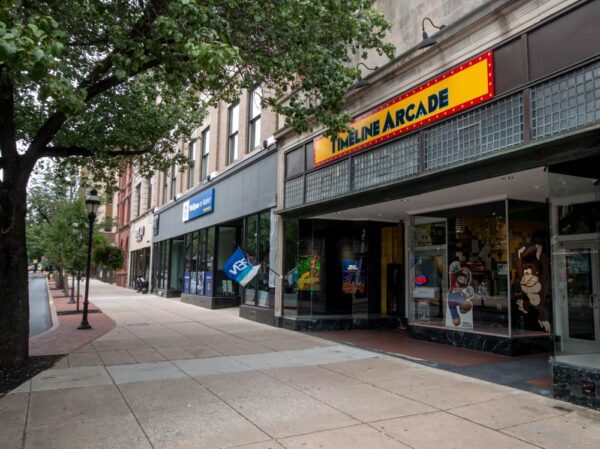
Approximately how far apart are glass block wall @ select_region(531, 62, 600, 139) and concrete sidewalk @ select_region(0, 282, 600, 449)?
12.0 ft

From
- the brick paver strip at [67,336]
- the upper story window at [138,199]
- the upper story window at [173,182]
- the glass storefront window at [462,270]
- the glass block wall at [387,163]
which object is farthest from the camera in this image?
the upper story window at [138,199]

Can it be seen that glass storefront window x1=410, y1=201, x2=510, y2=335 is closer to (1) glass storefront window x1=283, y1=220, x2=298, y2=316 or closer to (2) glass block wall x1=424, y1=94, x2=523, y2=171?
(2) glass block wall x1=424, y1=94, x2=523, y2=171

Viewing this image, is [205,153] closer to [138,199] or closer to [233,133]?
[233,133]

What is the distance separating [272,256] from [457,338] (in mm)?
6028

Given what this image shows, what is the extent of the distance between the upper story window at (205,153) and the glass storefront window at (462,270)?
1318cm

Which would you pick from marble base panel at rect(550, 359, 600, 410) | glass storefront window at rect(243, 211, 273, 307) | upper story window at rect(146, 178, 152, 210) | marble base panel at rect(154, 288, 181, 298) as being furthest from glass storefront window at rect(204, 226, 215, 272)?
marble base panel at rect(550, 359, 600, 410)

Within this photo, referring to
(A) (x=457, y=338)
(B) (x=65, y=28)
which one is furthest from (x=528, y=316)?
(B) (x=65, y=28)

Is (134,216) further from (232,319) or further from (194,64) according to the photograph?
(194,64)

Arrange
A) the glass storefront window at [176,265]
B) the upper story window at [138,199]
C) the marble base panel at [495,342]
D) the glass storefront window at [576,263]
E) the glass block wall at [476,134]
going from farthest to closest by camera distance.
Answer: the upper story window at [138,199] < the glass storefront window at [176,265] < the marble base panel at [495,342] < the glass block wall at [476,134] < the glass storefront window at [576,263]

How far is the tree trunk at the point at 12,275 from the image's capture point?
8.21m

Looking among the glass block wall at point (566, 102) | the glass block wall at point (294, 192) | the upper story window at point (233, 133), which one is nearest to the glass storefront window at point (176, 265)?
the upper story window at point (233, 133)

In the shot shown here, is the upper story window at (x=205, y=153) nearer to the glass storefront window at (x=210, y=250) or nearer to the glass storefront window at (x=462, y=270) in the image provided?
the glass storefront window at (x=210, y=250)

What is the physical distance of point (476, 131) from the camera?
7.91m

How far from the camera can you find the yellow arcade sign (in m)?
7.96
